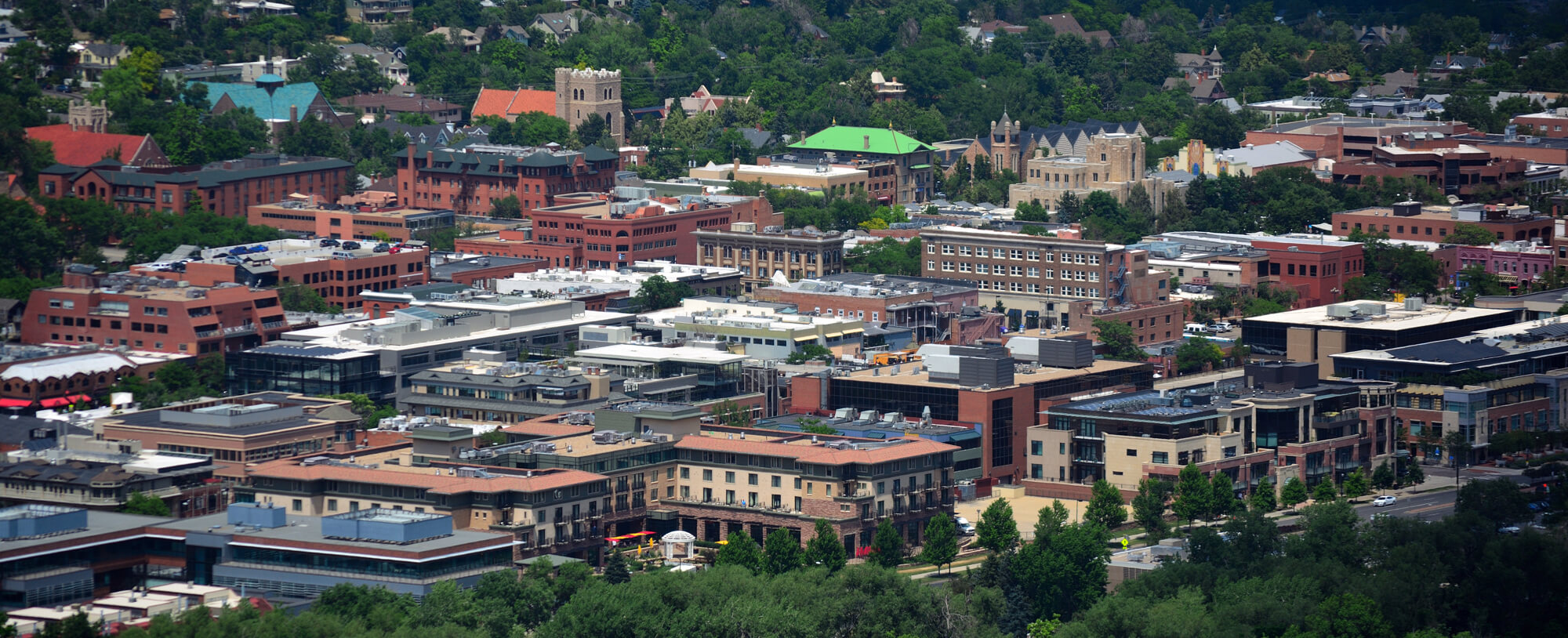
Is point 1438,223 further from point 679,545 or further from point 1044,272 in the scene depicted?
point 679,545

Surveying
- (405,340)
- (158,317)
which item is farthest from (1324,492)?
(158,317)

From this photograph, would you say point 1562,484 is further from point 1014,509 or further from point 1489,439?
point 1014,509

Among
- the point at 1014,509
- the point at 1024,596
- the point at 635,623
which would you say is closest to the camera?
the point at 635,623

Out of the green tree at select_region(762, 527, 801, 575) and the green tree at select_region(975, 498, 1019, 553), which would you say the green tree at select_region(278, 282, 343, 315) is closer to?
the green tree at select_region(762, 527, 801, 575)

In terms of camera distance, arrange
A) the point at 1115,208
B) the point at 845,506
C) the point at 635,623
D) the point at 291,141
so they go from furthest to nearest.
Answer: the point at 291,141
the point at 1115,208
the point at 845,506
the point at 635,623

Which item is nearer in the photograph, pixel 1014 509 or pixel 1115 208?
pixel 1014 509

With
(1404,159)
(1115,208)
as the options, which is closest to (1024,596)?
(1115,208)

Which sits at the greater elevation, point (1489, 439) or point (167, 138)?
point (167, 138)

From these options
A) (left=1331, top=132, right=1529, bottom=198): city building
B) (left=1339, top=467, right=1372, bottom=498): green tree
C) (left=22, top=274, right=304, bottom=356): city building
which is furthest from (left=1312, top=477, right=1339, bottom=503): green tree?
(left=1331, top=132, right=1529, bottom=198): city building
